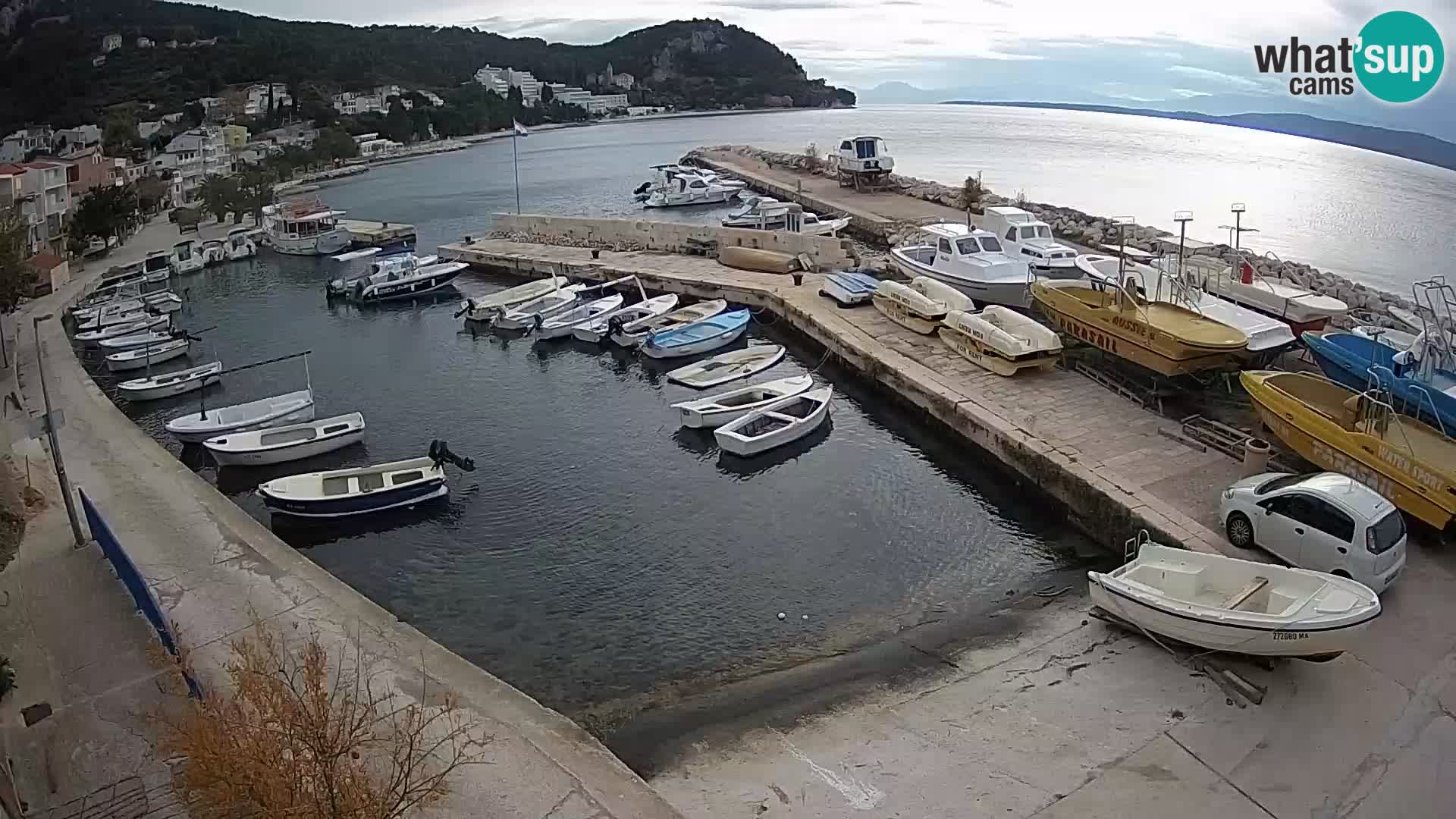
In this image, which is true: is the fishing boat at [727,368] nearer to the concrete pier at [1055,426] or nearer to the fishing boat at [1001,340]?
the concrete pier at [1055,426]

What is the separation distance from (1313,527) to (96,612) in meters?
14.3

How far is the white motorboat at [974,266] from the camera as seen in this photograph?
76.1 feet

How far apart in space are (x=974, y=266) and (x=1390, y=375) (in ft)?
35.0

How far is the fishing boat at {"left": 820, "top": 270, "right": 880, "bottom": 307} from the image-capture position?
2491 centimetres

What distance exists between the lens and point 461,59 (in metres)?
168

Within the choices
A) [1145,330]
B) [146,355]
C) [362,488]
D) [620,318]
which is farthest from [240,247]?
[1145,330]

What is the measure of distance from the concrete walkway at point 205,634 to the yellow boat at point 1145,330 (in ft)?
40.8

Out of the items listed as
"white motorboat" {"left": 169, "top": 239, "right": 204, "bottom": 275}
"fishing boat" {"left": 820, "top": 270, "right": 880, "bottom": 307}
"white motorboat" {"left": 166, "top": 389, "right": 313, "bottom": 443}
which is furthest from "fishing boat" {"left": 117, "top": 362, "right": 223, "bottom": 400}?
"white motorboat" {"left": 169, "top": 239, "right": 204, "bottom": 275}

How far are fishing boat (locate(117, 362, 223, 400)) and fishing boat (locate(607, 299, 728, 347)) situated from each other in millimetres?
9565

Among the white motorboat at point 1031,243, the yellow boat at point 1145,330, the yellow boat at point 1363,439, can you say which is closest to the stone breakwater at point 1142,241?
the white motorboat at point 1031,243

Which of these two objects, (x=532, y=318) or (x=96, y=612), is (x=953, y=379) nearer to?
(x=532, y=318)

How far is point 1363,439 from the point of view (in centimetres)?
1244

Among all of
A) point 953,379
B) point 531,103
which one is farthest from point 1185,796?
point 531,103

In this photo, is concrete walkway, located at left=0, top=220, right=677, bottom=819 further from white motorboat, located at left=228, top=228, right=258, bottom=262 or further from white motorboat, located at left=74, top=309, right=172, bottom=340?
white motorboat, located at left=228, top=228, right=258, bottom=262
